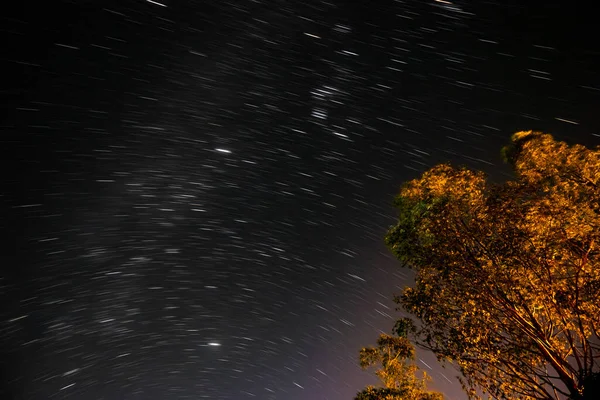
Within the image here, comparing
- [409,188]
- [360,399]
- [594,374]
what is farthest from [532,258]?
Result: [360,399]

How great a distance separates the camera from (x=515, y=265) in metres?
6.45

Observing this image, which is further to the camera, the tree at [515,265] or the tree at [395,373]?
the tree at [395,373]

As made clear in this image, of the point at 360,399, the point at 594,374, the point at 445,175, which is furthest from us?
the point at 360,399

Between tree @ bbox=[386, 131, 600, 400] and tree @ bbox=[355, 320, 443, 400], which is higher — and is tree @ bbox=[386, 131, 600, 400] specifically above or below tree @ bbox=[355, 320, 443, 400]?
above

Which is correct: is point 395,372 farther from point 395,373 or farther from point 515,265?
point 515,265

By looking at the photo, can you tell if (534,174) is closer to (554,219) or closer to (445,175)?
(554,219)

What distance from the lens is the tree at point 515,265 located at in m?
6.00

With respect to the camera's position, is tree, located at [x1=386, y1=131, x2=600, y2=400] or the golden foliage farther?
the golden foliage

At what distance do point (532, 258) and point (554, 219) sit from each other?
91 cm

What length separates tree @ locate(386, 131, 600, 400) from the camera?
6.00 m

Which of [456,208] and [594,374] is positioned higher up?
[456,208]

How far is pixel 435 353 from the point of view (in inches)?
278

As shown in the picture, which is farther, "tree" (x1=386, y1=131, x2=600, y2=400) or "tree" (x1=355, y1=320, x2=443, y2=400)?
"tree" (x1=355, y1=320, x2=443, y2=400)

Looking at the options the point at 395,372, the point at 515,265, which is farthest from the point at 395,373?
the point at 515,265
